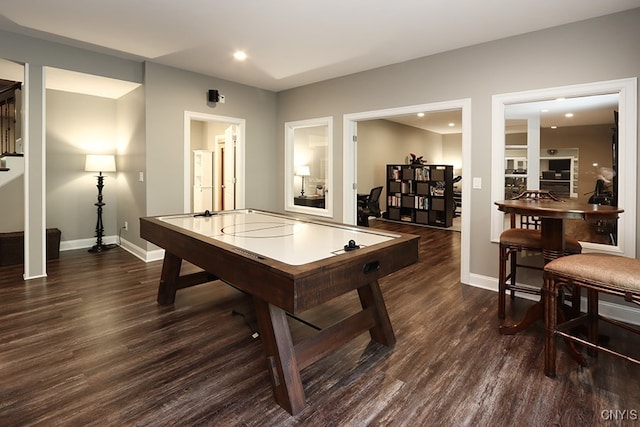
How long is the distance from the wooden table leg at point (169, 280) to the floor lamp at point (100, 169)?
2664 millimetres

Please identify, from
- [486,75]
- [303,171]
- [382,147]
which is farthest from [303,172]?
[382,147]

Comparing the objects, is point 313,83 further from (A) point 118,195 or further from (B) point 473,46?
(A) point 118,195

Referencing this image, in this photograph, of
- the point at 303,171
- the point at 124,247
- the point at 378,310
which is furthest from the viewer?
the point at 303,171

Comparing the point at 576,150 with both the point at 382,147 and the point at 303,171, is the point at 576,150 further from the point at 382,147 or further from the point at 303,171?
the point at 382,147

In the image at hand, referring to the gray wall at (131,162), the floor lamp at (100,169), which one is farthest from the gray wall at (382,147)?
the floor lamp at (100,169)

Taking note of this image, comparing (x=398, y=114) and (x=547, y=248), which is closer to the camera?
(x=547, y=248)

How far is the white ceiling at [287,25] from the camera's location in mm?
2793

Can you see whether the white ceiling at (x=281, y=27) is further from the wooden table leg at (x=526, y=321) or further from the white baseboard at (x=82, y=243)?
the white baseboard at (x=82, y=243)

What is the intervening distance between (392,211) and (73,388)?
7443 mm

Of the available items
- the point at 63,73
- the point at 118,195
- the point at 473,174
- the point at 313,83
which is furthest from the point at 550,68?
the point at 118,195

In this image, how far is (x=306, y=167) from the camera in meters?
5.84

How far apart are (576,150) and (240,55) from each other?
3982 mm

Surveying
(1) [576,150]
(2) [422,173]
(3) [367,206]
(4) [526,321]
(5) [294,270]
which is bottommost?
(4) [526,321]

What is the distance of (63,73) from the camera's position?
3.99 m
